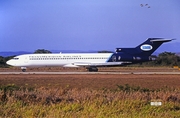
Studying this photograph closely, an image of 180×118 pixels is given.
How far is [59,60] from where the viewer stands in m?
52.3

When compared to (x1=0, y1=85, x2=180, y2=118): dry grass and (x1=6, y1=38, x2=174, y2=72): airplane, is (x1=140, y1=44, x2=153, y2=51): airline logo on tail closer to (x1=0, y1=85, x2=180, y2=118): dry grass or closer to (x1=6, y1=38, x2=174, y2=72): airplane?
(x1=6, y1=38, x2=174, y2=72): airplane

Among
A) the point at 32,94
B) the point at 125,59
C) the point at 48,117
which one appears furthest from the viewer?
the point at 125,59

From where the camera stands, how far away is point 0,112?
37.7 ft

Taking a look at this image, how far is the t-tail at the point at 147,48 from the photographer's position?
173 ft

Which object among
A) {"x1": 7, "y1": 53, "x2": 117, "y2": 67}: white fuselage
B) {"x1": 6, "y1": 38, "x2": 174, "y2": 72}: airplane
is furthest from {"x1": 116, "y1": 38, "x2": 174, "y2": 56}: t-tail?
{"x1": 7, "y1": 53, "x2": 117, "y2": 67}: white fuselage

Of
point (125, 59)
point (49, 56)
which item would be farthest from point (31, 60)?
point (125, 59)

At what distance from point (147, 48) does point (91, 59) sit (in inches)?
305

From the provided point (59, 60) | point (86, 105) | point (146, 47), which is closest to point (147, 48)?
point (146, 47)

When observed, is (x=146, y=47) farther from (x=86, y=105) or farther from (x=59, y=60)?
(x=86, y=105)

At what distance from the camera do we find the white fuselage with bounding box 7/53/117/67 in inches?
2055

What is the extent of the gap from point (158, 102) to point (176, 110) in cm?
82

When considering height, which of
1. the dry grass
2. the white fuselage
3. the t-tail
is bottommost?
the dry grass

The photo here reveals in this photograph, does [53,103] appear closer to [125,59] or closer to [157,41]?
[125,59]

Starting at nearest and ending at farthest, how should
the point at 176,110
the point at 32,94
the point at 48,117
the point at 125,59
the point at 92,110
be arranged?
1. the point at 48,117
2. the point at 92,110
3. the point at 176,110
4. the point at 32,94
5. the point at 125,59
